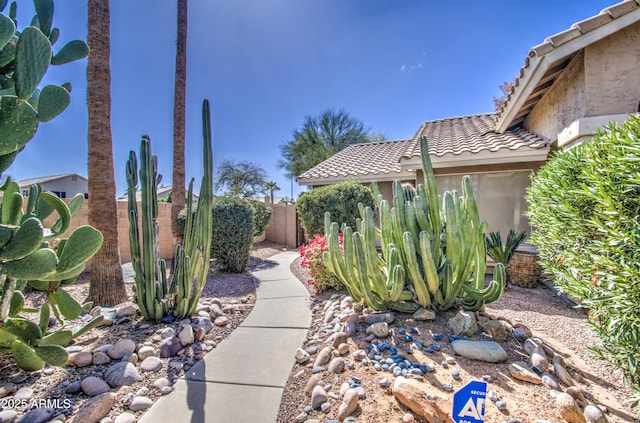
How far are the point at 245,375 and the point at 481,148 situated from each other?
Result: 23.2 ft

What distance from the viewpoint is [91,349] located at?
9.98 feet

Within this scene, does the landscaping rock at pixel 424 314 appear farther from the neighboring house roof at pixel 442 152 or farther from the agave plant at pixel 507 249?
the neighboring house roof at pixel 442 152

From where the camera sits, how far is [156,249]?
12.7 ft

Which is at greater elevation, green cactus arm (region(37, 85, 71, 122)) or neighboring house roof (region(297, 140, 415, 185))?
neighboring house roof (region(297, 140, 415, 185))

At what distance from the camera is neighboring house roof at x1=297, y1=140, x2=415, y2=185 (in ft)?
31.4

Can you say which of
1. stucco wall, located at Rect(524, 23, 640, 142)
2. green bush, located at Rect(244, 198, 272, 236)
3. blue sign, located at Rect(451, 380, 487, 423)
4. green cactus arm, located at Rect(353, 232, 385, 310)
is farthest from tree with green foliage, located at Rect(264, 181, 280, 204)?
blue sign, located at Rect(451, 380, 487, 423)

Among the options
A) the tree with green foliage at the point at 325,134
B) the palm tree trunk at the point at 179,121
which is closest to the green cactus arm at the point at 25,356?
the palm tree trunk at the point at 179,121

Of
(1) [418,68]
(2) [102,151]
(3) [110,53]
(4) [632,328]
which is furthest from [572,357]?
(1) [418,68]

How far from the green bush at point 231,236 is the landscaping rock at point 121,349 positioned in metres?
3.96

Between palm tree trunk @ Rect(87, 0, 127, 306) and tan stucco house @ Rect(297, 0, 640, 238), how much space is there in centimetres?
664

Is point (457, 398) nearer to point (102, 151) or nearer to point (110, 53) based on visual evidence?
point (102, 151)

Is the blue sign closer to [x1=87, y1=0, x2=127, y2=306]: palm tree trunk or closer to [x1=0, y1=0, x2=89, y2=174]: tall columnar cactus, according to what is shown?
[x1=0, y1=0, x2=89, y2=174]: tall columnar cactus

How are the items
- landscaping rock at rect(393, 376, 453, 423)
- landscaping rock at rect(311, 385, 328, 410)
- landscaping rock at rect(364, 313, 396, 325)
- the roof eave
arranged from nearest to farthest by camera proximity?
landscaping rock at rect(393, 376, 453, 423)
landscaping rock at rect(311, 385, 328, 410)
landscaping rock at rect(364, 313, 396, 325)
the roof eave

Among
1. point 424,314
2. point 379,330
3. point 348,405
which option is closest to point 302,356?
point 379,330
